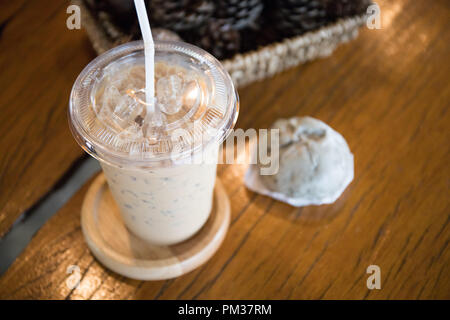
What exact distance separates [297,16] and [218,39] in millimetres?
151

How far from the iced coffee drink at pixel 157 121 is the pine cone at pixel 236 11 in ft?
0.89

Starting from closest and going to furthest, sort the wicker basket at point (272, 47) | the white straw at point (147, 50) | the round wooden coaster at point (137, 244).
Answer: the white straw at point (147, 50)
the round wooden coaster at point (137, 244)
the wicker basket at point (272, 47)

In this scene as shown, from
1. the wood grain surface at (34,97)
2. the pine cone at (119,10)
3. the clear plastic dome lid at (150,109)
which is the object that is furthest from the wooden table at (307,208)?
the clear plastic dome lid at (150,109)

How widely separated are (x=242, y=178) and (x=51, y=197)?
31cm

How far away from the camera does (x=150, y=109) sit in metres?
0.50

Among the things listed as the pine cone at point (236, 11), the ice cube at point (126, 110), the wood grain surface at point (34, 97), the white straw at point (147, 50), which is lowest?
the wood grain surface at point (34, 97)

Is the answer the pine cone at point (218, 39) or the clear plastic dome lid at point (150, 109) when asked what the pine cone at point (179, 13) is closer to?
the pine cone at point (218, 39)

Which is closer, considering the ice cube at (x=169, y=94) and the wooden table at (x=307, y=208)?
the ice cube at (x=169, y=94)

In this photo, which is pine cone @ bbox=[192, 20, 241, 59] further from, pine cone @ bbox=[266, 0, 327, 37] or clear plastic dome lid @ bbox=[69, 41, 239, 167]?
clear plastic dome lid @ bbox=[69, 41, 239, 167]

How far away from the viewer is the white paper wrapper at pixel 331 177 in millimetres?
729

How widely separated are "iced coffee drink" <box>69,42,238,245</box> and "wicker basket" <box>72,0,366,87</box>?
0.21 metres

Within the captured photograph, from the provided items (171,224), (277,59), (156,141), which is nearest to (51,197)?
(171,224)

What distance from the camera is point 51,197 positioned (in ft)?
2.40

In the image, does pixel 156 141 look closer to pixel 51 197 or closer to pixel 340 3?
pixel 51 197
